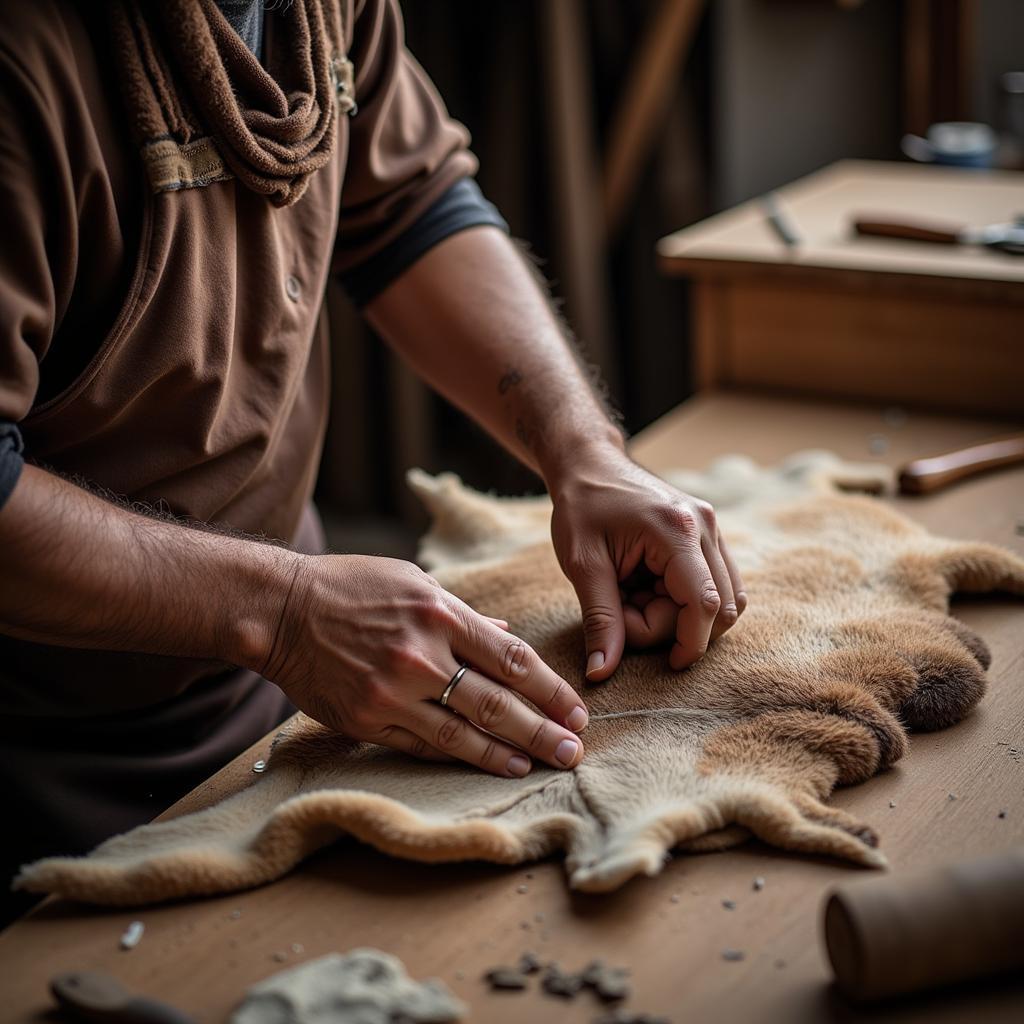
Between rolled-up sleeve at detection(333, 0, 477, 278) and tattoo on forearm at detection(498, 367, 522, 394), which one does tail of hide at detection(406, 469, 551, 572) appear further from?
rolled-up sleeve at detection(333, 0, 477, 278)

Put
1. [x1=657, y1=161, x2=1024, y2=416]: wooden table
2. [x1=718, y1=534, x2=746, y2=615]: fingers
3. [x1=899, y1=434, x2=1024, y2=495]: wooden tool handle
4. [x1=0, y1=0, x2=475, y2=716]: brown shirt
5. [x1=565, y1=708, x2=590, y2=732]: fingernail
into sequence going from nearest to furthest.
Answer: [x1=0, y1=0, x2=475, y2=716]: brown shirt < [x1=565, y1=708, x2=590, y2=732]: fingernail < [x1=718, y1=534, x2=746, y2=615]: fingers < [x1=899, y1=434, x2=1024, y2=495]: wooden tool handle < [x1=657, y1=161, x2=1024, y2=416]: wooden table

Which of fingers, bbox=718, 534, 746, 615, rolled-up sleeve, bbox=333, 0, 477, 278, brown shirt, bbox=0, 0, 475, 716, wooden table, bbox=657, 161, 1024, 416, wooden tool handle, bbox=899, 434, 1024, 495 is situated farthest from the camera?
wooden table, bbox=657, 161, 1024, 416

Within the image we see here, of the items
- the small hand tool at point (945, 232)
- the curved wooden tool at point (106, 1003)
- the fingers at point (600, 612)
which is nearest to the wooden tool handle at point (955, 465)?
the small hand tool at point (945, 232)

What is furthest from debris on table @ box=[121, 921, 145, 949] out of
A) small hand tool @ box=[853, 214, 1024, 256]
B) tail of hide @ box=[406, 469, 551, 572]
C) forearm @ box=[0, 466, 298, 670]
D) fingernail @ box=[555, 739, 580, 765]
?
small hand tool @ box=[853, 214, 1024, 256]

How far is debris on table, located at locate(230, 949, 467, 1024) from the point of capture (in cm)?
65

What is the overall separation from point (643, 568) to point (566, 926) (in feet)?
1.18

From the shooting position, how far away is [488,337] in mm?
1208

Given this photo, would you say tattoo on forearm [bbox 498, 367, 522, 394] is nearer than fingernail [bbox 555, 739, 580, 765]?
No

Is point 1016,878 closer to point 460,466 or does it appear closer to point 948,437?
point 948,437

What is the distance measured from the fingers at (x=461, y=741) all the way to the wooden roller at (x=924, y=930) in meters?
0.25

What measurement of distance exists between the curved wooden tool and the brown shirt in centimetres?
34

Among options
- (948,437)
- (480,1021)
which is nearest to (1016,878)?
(480,1021)

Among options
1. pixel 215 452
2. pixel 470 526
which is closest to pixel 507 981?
pixel 215 452

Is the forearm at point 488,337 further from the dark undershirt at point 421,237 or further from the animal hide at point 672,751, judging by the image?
the animal hide at point 672,751
